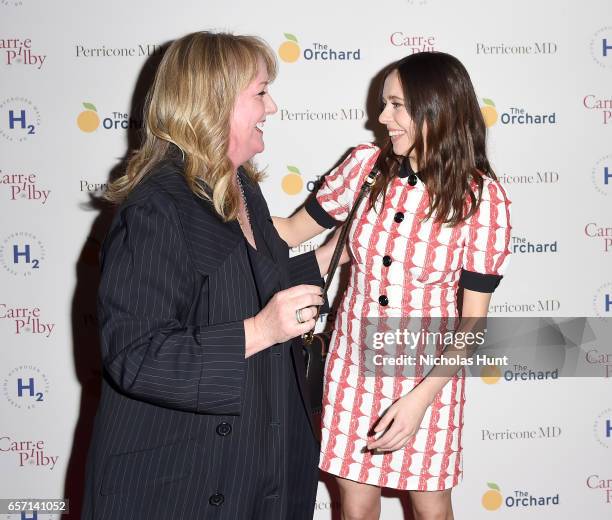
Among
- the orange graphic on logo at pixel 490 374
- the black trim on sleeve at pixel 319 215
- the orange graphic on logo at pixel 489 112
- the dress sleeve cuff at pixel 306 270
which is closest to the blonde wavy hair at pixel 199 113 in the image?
the dress sleeve cuff at pixel 306 270

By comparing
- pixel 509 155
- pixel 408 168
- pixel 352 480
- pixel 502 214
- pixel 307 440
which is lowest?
pixel 352 480

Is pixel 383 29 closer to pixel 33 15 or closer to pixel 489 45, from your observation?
pixel 489 45

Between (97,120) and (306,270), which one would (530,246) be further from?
(97,120)

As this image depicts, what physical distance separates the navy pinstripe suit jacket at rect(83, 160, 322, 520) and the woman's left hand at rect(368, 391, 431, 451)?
37cm

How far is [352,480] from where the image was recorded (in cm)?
207

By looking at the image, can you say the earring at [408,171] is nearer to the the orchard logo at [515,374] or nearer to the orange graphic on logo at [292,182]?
the orange graphic on logo at [292,182]

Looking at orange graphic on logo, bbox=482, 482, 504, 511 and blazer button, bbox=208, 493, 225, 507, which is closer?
blazer button, bbox=208, 493, 225, 507

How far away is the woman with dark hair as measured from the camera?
1.89 metres

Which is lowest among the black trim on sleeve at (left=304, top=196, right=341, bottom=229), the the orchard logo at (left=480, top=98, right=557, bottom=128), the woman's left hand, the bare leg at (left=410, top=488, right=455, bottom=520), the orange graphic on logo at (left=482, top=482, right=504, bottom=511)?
the orange graphic on logo at (left=482, top=482, right=504, bottom=511)

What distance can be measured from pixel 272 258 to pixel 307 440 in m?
0.51

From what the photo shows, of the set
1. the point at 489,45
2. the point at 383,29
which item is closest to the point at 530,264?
the point at 489,45

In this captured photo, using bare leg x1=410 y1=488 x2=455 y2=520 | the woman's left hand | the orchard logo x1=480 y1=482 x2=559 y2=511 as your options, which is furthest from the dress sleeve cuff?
the orchard logo x1=480 y1=482 x2=559 y2=511

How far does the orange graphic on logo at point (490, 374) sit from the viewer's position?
2754 millimetres

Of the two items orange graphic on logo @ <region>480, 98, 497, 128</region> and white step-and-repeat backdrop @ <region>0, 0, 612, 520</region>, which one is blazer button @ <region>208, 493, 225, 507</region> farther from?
orange graphic on logo @ <region>480, 98, 497, 128</region>
